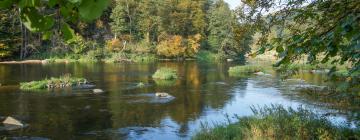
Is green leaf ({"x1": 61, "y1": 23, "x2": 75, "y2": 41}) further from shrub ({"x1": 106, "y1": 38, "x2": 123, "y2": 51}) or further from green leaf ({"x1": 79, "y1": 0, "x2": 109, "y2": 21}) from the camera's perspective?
shrub ({"x1": 106, "y1": 38, "x2": 123, "y2": 51})

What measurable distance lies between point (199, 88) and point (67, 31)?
77.4 feet

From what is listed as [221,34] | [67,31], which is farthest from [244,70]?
[67,31]

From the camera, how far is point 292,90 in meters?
23.9

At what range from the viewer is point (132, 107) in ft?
61.1

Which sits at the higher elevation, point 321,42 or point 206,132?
point 321,42

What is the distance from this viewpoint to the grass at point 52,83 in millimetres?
24031

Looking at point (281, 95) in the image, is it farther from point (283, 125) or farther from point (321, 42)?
point (321, 42)

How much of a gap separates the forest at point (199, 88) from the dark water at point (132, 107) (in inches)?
1.8

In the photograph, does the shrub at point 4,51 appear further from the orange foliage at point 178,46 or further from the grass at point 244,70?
the grass at point 244,70

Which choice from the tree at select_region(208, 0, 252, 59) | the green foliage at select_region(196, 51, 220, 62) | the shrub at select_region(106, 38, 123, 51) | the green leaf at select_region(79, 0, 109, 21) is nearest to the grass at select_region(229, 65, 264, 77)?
the green foliage at select_region(196, 51, 220, 62)

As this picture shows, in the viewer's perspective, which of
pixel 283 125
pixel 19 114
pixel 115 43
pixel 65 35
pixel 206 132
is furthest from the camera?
pixel 115 43

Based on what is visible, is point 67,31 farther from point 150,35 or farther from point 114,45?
point 150,35

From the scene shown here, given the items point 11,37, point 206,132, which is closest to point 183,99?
point 206,132

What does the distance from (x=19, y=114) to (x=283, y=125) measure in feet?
37.2
